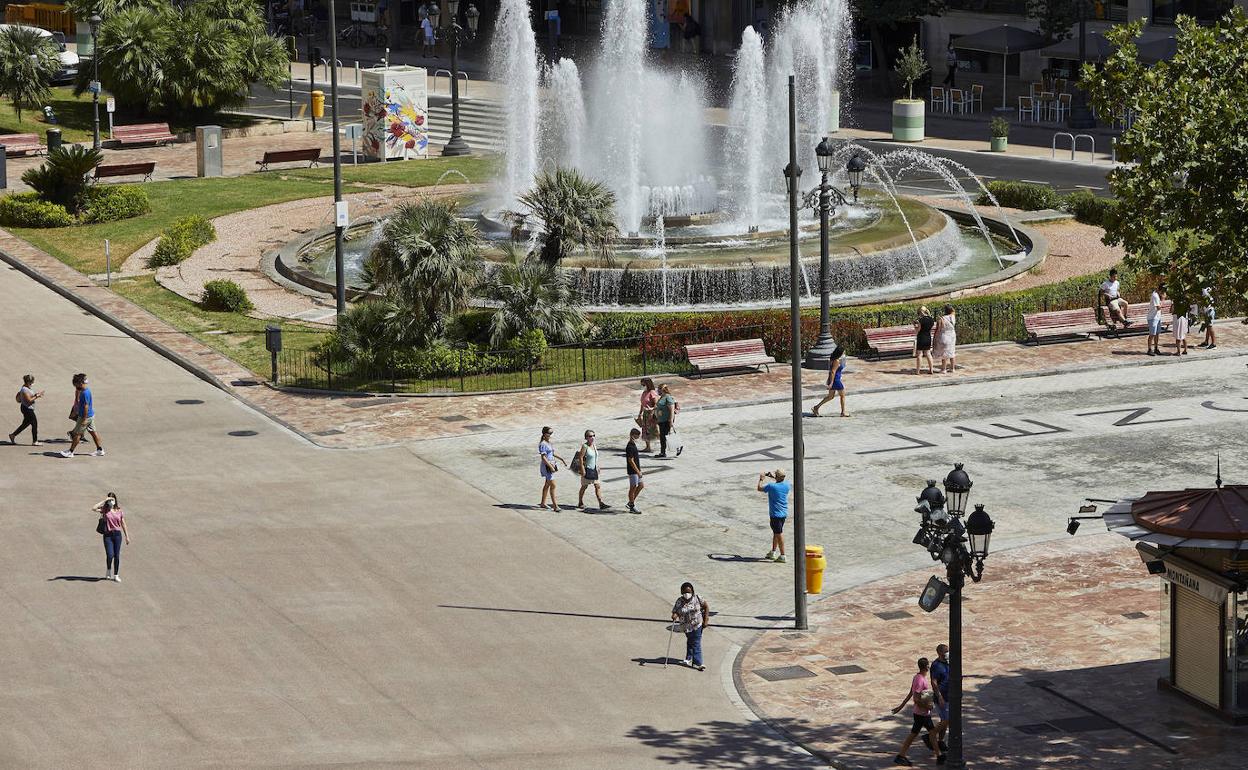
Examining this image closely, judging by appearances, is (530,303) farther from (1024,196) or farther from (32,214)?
(32,214)

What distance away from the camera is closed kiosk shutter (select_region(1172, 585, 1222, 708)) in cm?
2164

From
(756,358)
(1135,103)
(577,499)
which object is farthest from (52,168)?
(1135,103)

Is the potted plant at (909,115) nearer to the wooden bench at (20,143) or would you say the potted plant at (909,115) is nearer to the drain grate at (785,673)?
the wooden bench at (20,143)

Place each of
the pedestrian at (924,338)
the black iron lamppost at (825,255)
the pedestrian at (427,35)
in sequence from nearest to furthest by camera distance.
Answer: the black iron lamppost at (825,255), the pedestrian at (924,338), the pedestrian at (427,35)

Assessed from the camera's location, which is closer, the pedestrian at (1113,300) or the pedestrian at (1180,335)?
the pedestrian at (1180,335)

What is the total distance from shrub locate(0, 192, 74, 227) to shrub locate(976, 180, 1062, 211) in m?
24.5

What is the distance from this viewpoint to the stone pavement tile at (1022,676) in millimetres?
21031

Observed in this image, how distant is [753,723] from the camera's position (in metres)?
21.9

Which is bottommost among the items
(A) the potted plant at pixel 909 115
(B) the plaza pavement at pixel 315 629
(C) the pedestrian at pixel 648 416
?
(B) the plaza pavement at pixel 315 629

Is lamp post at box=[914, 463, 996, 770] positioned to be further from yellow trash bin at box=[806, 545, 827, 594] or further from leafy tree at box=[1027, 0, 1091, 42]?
leafy tree at box=[1027, 0, 1091, 42]

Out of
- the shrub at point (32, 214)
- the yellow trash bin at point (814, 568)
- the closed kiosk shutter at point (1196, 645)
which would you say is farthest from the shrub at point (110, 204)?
the closed kiosk shutter at point (1196, 645)

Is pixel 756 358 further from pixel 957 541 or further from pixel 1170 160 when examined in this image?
pixel 957 541

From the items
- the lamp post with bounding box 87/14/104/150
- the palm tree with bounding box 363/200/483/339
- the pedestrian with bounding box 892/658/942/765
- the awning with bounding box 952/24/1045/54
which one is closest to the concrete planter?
the awning with bounding box 952/24/1045/54

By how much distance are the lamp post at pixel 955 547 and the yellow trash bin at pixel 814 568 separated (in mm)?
4937
